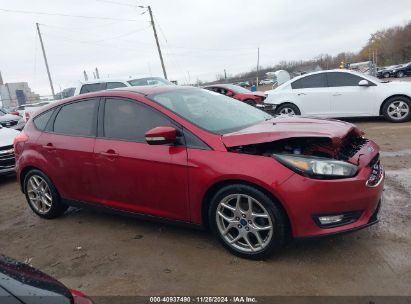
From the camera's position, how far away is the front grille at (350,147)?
346 centimetres

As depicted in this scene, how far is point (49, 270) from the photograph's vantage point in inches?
144

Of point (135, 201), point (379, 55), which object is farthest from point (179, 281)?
point (379, 55)

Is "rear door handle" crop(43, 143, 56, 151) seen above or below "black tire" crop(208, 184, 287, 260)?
above

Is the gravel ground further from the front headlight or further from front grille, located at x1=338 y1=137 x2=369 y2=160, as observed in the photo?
front grille, located at x1=338 y1=137 x2=369 y2=160

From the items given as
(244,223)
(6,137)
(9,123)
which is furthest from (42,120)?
(9,123)

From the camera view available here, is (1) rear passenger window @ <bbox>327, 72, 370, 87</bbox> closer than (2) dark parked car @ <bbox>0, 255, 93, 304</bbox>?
No

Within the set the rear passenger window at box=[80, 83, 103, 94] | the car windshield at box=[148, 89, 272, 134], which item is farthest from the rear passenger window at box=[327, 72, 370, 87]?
the rear passenger window at box=[80, 83, 103, 94]

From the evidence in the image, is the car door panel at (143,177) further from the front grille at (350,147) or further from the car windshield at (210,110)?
the front grille at (350,147)

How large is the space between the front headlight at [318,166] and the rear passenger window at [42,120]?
3113 mm

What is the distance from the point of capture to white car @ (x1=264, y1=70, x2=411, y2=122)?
9.77 m

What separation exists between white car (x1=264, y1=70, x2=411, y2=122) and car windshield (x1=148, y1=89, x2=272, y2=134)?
6.28m

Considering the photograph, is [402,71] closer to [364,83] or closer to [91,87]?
[364,83]

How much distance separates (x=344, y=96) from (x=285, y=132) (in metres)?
7.48

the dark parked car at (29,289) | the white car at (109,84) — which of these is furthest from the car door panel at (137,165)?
the white car at (109,84)
